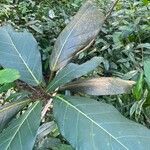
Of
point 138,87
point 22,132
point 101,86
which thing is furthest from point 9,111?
point 138,87

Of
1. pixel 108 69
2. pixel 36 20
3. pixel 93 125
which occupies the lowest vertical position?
pixel 108 69

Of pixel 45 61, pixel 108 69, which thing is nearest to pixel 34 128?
pixel 108 69

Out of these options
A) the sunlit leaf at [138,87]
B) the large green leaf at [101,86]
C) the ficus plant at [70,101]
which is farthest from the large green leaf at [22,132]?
the sunlit leaf at [138,87]

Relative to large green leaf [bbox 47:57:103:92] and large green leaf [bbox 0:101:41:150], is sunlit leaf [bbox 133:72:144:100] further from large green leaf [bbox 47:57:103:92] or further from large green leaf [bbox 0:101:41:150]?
large green leaf [bbox 0:101:41:150]

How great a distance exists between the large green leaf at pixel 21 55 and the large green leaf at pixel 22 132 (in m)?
0.13

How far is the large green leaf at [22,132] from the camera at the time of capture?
810 mm

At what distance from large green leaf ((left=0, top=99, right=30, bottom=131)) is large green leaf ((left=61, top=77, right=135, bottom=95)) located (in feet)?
0.42

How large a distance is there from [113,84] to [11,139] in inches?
12.3

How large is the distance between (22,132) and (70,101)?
0.14 m

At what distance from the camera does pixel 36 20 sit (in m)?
2.28

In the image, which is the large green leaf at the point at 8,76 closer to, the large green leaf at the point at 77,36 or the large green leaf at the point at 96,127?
the large green leaf at the point at 96,127

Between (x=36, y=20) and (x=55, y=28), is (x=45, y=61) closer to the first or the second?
(x=55, y=28)

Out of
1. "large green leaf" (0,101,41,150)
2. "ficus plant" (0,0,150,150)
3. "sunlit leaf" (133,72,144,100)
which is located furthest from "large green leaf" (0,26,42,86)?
"sunlit leaf" (133,72,144,100)

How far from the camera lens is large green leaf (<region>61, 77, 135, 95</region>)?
3.12 feet
